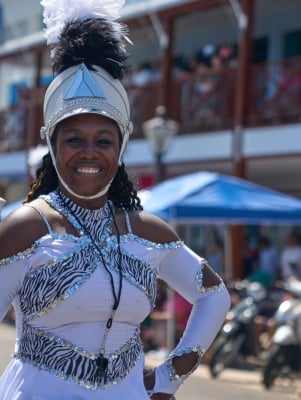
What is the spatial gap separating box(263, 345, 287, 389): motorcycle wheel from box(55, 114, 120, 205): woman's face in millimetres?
8309

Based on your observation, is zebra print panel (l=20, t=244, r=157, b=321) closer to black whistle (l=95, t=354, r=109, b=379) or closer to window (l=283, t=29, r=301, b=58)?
black whistle (l=95, t=354, r=109, b=379)

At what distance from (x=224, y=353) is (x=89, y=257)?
9.39 meters

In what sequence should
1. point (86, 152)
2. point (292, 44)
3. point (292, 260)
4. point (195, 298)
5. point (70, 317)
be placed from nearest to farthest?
point (70, 317) < point (86, 152) < point (195, 298) < point (292, 260) < point (292, 44)

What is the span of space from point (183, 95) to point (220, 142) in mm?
1520

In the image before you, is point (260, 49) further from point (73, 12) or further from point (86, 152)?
point (86, 152)

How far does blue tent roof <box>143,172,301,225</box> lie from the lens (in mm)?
12062

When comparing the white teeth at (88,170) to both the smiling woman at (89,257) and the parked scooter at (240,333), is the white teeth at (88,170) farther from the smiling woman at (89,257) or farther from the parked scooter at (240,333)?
the parked scooter at (240,333)

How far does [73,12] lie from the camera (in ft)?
10.1

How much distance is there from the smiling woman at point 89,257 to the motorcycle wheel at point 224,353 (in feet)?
28.8

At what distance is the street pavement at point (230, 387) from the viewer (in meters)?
10.2

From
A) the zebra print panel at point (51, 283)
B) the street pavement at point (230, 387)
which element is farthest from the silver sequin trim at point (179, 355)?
the street pavement at point (230, 387)

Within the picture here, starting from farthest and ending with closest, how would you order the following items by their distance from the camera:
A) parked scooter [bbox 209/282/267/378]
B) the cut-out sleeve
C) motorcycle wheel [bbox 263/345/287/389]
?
parked scooter [bbox 209/282/267/378], motorcycle wheel [bbox 263/345/287/389], the cut-out sleeve

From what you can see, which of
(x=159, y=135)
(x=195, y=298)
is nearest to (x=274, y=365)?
(x=159, y=135)

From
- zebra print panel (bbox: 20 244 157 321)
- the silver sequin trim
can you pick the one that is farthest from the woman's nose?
the silver sequin trim
